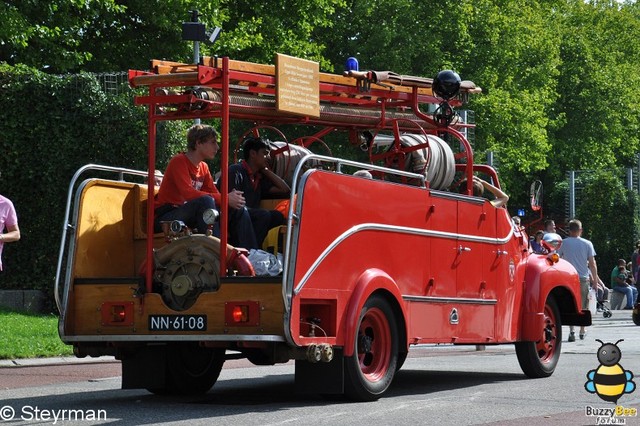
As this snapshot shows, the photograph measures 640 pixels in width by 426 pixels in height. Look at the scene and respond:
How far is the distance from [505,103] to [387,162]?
3498cm

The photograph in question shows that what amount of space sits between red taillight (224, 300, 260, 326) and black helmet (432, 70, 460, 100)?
11.7ft

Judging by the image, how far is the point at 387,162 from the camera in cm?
1208

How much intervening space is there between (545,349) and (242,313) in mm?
4443

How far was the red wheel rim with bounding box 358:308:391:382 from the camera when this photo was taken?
34.2 feet

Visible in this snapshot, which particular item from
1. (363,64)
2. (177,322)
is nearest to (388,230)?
(177,322)

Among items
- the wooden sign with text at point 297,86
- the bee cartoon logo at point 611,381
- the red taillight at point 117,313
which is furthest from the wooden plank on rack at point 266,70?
the bee cartoon logo at point 611,381

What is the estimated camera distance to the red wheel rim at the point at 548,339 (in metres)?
13.1

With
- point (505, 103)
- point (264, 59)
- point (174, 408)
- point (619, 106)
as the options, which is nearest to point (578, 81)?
point (619, 106)

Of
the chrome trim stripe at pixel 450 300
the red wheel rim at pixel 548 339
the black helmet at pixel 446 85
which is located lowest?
the red wheel rim at pixel 548 339

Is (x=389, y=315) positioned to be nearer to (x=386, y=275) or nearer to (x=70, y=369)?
(x=386, y=275)

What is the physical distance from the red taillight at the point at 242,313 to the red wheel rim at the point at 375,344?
1.08 m

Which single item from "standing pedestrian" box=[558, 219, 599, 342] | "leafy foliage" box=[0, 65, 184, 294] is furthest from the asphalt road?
"leafy foliage" box=[0, 65, 184, 294]

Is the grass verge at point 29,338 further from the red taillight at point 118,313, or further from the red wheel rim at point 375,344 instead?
the red wheel rim at point 375,344

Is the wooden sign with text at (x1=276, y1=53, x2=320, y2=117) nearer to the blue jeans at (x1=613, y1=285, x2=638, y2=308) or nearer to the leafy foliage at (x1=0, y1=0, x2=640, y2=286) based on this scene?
the leafy foliage at (x1=0, y1=0, x2=640, y2=286)
